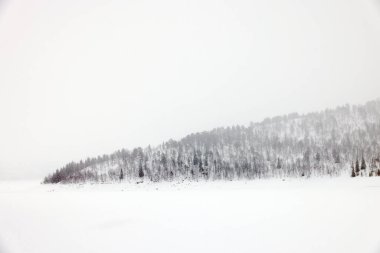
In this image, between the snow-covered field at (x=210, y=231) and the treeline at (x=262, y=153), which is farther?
the treeline at (x=262, y=153)

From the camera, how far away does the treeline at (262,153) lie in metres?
102

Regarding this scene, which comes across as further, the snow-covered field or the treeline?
the treeline

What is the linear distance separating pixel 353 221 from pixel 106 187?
290 feet

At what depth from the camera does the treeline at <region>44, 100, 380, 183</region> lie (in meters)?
102

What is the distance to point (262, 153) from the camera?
128 metres

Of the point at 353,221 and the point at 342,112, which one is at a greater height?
the point at 342,112

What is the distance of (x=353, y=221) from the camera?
20.2 m

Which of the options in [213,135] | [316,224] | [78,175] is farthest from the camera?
[213,135]

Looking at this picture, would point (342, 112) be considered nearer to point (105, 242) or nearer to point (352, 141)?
point (352, 141)

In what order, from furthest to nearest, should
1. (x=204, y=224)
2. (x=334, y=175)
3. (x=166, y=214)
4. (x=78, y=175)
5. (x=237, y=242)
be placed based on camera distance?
(x=78, y=175) → (x=334, y=175) → (x=166, y=214) → (x=204, y=224) → (x=237, y=242)

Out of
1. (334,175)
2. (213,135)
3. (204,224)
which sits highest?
(213,135)

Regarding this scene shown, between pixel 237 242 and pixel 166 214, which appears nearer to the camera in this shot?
pixel 237 242

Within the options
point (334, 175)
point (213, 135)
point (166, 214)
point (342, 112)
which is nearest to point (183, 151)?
point (213, 135)

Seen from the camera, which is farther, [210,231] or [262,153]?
[262,153]
